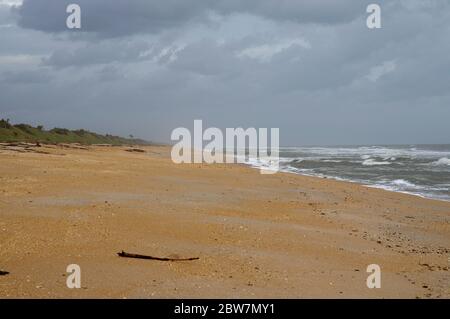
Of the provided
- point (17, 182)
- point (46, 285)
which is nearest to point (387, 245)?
point (46, 285)

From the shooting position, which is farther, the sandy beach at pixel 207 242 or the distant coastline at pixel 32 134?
the distant coastline at pixel 32 134

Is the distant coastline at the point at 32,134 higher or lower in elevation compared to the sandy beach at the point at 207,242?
higher

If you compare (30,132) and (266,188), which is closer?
(266,188)

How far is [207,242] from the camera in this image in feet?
21.9

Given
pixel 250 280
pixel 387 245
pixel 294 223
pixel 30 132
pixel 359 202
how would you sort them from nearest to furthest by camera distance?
pixel 250 280, pixel 387 245, pixel 294 223, pixel 359 202, pixel 30 132

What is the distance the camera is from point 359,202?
12.4 meters

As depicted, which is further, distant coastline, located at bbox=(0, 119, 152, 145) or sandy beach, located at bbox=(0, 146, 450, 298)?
distant coastline, located at bbox=(0, 119, 152, 145)

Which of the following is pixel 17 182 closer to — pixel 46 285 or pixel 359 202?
pixel 46 285

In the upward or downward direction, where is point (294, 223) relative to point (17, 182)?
downward

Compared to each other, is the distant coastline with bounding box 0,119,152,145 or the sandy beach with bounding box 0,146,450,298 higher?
the distant coastline with bounding box 0,119,152,145

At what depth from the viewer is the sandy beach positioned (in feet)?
16.0

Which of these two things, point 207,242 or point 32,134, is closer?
point 207,242

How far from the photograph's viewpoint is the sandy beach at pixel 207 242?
4.89m
